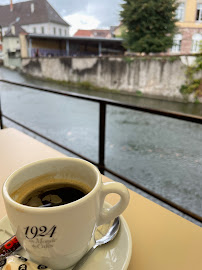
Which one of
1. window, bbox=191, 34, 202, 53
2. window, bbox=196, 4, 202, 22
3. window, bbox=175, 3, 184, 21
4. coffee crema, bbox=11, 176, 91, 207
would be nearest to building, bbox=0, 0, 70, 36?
window, bbox=175, 3, 184, 21

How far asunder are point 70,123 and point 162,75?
14.7ft

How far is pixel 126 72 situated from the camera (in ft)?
28.3

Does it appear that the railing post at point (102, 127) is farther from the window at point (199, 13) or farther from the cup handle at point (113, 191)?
the window at point (199, 13)

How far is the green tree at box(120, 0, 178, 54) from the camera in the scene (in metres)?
9.78

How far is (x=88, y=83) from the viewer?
9797 millimetres

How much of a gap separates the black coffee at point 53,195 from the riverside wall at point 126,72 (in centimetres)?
798

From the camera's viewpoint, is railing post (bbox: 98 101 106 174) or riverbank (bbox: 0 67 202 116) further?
riverbank (bbox: 0 67 202 116)

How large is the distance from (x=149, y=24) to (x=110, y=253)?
11.5m

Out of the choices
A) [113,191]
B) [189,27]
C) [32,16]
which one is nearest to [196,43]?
[189,27]

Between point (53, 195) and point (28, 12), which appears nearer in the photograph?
point (53, 195)

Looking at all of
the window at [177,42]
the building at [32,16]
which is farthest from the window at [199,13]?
the building at [32,16]

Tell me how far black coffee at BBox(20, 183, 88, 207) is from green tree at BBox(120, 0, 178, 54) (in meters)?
11.1

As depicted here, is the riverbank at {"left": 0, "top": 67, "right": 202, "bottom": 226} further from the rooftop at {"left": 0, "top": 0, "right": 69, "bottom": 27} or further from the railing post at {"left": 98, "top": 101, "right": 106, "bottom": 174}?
the rooftop at {"left": 0, "top": 0, "right": 69, "bottom": 27}

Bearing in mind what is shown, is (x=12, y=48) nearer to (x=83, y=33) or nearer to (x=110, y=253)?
(x=83, y=33)
